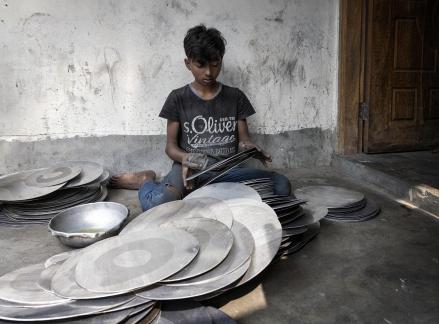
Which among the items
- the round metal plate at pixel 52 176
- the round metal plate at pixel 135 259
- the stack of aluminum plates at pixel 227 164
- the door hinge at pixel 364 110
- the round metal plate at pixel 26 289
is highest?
the door hinge at pixel 364 110

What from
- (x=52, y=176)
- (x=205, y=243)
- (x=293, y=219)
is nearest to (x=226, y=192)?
(x=293, y=219)

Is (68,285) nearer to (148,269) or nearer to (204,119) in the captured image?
(148,269)

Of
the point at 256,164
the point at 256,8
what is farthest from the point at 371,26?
the point at 256,164

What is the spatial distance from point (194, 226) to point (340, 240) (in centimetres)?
94

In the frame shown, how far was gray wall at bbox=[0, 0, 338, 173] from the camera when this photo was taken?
10.8ft

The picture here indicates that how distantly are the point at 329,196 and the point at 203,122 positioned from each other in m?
1.10

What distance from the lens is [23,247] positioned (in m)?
2.41

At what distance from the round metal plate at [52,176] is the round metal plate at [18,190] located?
44mm

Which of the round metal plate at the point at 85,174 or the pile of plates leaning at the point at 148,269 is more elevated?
the round metal plate at the point at 85,174

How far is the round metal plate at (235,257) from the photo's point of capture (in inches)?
64.9

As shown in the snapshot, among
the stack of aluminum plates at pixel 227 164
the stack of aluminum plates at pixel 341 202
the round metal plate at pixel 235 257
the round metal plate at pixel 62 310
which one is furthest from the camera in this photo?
the stack of aluminum plates at pixel 341 202

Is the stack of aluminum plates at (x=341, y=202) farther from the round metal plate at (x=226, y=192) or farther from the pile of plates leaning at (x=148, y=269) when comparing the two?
the pile of plates leaning at (x=148, y=269)

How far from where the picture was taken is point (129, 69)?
348cm

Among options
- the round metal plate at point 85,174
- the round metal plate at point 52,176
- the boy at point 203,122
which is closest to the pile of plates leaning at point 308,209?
the boy at point 203,122
